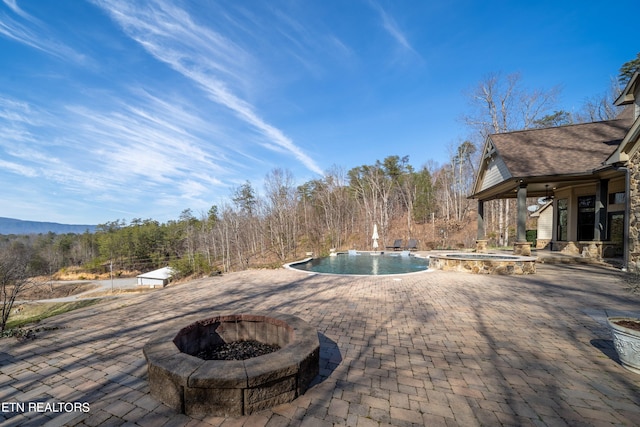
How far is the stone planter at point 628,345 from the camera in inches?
103

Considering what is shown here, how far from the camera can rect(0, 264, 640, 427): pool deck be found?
2.08 metres

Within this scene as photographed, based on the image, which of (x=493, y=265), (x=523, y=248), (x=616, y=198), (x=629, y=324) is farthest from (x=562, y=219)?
(x=629, y=324)

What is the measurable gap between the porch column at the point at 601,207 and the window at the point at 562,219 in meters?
2.94

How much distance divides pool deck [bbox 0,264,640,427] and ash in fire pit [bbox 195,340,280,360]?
63 cm

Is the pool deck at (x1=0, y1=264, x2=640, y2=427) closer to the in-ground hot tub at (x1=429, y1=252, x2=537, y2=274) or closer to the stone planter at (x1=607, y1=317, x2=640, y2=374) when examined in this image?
the stone planter at (x1=607, y1=317, x2=640, y2=374)

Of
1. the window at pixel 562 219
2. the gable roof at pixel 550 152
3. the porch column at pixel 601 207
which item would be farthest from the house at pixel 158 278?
the window at pixel 562 219

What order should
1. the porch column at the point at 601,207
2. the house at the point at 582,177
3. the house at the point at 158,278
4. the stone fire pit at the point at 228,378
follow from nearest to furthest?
the stone fire pit at the point at 228,378 < the house at the point at 582,177 < the porch column at the point at 601,207 < the house at the point at 158,278

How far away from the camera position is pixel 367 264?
13.0 meters

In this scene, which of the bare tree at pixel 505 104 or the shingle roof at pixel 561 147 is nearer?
the shingle roof at pixel 561 147

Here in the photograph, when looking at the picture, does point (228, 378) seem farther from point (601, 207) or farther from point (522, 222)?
point (601, 207)

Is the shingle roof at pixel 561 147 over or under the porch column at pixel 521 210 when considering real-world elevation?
over

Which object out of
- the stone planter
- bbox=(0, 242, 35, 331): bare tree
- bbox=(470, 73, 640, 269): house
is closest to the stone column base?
bbox=(470, 73, 640, 269): house

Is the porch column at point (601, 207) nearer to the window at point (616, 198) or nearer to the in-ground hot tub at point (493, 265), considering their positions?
the window at point (616, 198)

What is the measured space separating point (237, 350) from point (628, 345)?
420cm
